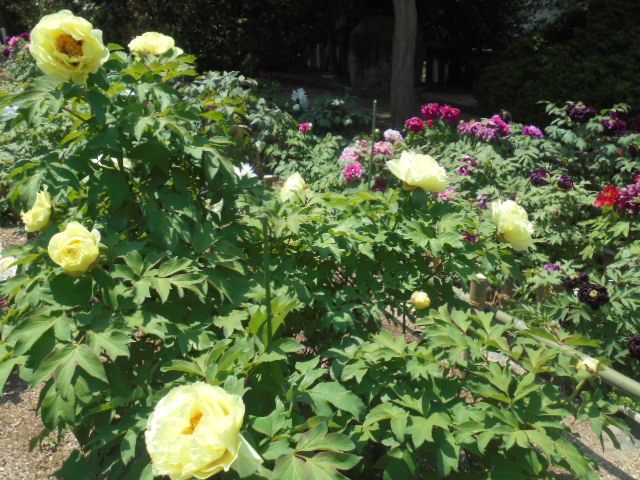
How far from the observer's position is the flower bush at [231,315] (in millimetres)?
1469

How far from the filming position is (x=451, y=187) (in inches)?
171

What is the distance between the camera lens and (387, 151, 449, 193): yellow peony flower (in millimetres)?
2027

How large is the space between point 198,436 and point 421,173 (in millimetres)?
1156

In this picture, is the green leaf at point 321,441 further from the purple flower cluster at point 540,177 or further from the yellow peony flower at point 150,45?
the purple flower cluster at point 540,177

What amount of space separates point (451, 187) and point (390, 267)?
2.39m

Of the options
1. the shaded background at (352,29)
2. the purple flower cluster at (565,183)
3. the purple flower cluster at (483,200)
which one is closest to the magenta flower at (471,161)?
the purple flower cluster at (483,200)

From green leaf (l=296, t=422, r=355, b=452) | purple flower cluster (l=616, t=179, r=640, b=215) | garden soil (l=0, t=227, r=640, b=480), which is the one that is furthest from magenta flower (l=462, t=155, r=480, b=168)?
green leaf (l=296, t=422, r=355, b=452)

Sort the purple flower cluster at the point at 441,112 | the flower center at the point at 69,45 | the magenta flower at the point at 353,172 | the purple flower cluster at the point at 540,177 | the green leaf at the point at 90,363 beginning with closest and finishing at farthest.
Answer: the green leaf at the point at 90,363
the flower center at the point at 69,45
the magenta flower at the point at 353,172
the purple flower cluster at the point at 540,177
the purple flower cluster at the point at 441,112

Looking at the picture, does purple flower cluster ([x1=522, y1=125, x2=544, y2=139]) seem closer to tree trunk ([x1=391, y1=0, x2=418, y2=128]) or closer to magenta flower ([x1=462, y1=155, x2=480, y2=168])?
magenta flower ([x1=462, y1=155, x2=480, y2=168])

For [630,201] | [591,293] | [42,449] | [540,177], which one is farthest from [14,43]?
[591,293]

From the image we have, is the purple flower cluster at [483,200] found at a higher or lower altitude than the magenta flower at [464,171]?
lower

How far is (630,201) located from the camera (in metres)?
3.70

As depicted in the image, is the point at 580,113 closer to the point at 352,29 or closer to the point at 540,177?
the point at 540,177

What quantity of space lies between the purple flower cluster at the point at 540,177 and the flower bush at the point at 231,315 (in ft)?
7.63
